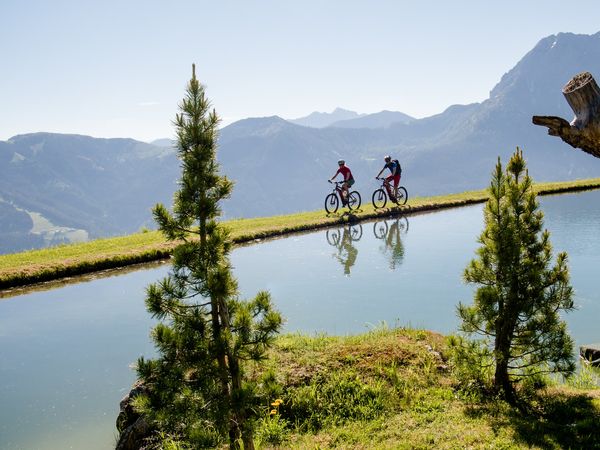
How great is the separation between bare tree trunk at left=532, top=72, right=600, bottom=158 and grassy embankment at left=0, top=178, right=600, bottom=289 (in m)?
11.7

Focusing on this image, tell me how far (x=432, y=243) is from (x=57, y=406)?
629 inches

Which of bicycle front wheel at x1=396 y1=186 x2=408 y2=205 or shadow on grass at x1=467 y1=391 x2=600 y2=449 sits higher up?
bicycle front wheel at x1=396 y1=186 x2=408 y2=205

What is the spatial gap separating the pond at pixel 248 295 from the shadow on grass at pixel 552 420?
358 centimetres

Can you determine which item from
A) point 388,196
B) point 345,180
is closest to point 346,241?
point 345,180

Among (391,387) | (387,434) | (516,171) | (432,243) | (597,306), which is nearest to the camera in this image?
(387,434)

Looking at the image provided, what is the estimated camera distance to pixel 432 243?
2114 cm

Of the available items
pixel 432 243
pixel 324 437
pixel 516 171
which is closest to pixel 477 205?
pixel 432 243

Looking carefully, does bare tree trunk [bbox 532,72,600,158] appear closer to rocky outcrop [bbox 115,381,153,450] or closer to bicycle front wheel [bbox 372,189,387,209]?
rocky outcrop [bbox 115,381,153,450]

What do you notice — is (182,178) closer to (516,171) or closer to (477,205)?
(516,171)

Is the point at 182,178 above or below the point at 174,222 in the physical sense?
above

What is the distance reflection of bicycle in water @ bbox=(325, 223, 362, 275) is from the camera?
761 inches

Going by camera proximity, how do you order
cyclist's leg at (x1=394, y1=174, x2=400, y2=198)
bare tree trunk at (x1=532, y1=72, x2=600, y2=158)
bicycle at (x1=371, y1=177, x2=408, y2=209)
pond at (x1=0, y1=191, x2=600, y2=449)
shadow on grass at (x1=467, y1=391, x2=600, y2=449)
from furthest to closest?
bicycle at (x1=371, y1=177, x2=408, y2=209)
cyclist's leg at (x1=394, y1=174, x2=400, y2=198)
pond at (x1=0, y1=191, x2=600, y2=449)
shadow on grass at (x1=467, y1=391, x2=600, y2=449)
bare tree trunk at (x1=532, y1=72, x2=600, y2=158)

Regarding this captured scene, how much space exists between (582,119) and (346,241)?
18.0 meters

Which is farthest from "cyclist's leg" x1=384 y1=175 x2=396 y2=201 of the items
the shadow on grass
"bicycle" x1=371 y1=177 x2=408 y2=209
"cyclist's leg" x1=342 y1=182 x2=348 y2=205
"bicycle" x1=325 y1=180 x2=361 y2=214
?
the shadow on grass
